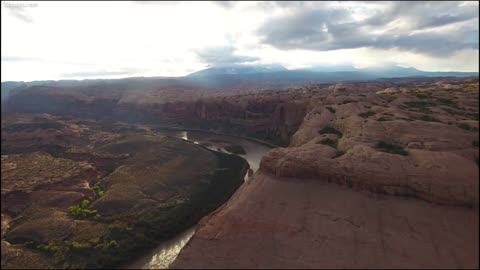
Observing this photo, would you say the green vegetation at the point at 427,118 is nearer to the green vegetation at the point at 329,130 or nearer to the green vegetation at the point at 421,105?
the green vegetation at the point at 421,105

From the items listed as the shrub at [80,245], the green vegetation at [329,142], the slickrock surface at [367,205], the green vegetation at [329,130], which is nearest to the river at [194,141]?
the shrub at [80,245]

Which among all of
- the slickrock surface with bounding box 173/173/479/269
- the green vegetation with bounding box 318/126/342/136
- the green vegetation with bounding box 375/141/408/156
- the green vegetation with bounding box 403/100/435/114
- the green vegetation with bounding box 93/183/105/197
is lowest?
the green vegetation with bounding box 93/183/105/197

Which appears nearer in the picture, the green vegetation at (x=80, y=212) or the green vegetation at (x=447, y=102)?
the green vegetation at (x=447, y=102)

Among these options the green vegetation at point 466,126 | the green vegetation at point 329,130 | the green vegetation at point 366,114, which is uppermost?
the green vegetation at point 466,126

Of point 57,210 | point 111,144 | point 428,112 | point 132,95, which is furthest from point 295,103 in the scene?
point 132,95

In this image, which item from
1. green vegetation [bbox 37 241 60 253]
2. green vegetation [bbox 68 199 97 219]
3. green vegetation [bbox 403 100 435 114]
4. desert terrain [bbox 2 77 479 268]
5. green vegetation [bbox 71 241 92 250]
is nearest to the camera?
desert terrain [bbox 2 77 479 268]

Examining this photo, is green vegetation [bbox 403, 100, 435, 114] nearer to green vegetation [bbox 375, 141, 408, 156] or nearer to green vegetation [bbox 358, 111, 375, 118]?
green vegetation [bbox 358, 111, 375, 118]

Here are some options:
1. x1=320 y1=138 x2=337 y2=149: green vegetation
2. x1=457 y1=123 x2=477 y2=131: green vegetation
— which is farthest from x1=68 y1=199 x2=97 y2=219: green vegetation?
x1=457 y1=123 x2=477 y2=131: green vegetation
